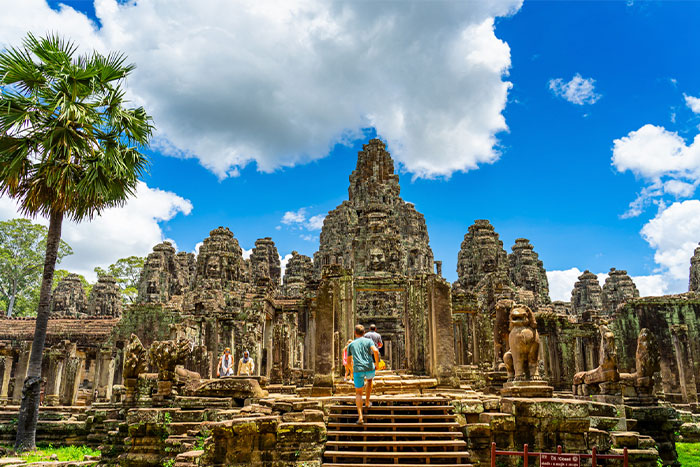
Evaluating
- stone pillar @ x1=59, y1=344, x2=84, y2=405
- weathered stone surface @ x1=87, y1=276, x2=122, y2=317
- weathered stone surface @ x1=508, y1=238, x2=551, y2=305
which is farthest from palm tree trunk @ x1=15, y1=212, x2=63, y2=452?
weathered stone surface @ x1=508, y1=238, x2=551, y2=305

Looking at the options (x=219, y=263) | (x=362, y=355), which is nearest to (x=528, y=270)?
(x=219, y=263)

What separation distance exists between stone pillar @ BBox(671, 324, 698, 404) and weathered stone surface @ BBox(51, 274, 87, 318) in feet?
126

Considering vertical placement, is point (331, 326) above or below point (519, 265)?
below

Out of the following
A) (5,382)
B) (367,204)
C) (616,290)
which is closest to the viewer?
(5,382)

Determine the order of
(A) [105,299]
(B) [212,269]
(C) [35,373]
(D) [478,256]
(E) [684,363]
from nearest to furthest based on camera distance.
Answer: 1. (C) [35,373]
2. (E) [684,363]
3. (D) [478,256]
4. (B) [212,269]
5. (A) [105,299]

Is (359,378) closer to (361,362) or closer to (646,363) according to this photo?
(361,362)

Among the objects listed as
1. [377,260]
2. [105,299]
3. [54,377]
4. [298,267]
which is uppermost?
[298,267]

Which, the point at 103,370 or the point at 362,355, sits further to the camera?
the point at 103,370

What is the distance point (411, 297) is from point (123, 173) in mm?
10245

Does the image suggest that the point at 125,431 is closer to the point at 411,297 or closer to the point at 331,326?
the point at 331,326

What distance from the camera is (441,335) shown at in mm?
12422

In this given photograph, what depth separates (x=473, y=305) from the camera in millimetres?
21547

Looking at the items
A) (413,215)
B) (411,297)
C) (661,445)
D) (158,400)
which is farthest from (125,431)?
(413,215)

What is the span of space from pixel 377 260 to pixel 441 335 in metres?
16.2
